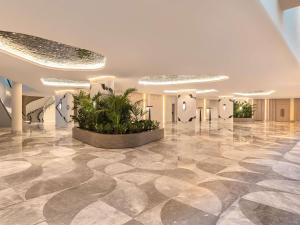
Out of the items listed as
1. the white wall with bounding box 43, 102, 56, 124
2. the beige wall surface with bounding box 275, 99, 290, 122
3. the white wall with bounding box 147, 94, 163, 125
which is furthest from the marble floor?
the beige wall surface with bounding box 275, 99, 290, 122

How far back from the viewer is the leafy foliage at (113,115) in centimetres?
806

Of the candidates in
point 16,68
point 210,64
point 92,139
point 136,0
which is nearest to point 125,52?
point 136,0

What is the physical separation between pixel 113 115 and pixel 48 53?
3.15 meters

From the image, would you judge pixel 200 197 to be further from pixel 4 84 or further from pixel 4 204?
pixel 4 84

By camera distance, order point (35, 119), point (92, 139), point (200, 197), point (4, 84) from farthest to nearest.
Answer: point (35, 119) → point (4, 84) → point (92, 139) → point (200, 197)

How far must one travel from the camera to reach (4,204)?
3072 mm

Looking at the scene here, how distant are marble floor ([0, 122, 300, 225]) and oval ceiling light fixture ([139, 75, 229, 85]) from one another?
6.24 m

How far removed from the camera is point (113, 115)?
8062mm

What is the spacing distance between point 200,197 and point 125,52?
4138mm

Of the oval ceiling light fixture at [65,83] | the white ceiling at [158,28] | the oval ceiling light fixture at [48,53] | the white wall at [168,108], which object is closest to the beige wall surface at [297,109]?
the white wall at [168,108]

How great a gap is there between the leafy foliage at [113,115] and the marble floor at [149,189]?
6.42 feet

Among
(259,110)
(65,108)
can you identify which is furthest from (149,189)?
(259,110)

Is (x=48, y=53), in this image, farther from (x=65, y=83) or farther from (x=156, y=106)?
(x=156, y=106)

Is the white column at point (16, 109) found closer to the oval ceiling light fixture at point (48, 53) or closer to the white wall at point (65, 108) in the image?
the white wall at point (65, 108)
